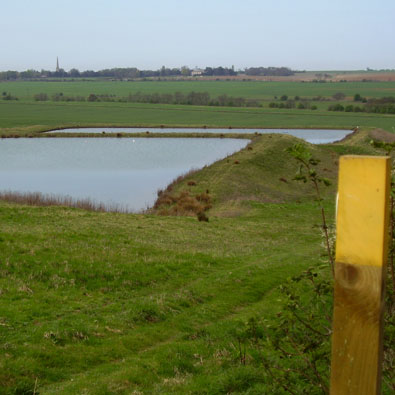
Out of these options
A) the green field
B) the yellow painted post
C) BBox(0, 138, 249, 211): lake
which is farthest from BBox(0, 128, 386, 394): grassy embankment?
BBox(0, 138, 249, 211): lake

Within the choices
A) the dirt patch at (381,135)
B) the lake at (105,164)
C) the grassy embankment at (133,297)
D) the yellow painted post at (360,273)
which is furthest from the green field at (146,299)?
the dirt patch at (381,135)

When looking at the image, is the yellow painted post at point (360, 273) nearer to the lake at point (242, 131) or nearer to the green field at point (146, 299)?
the green field at point (146, 299)

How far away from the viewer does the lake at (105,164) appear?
113ft

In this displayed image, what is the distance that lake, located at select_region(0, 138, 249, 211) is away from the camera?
34.4m

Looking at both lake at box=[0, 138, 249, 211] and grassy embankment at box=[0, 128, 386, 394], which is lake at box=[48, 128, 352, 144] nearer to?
lake at box=[0, 138, 249, 211]

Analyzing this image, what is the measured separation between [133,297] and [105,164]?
3439cm

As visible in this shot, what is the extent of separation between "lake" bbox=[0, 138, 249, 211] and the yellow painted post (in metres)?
26.9

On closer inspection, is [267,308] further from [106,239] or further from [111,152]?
[111,152]

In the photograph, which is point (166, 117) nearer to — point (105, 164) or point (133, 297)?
point (105, 164)

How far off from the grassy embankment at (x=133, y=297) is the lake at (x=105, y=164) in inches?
427

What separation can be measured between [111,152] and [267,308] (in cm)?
4199

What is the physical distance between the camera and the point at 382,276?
229 centimetres

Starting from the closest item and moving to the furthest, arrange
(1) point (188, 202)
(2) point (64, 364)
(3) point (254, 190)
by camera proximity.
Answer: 1. (2) point (64, 364)
2. (1) point (188, 202)
3. (3) point (254, 190)

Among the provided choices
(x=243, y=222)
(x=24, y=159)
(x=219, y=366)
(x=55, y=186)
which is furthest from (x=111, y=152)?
(x=219, y=366)
